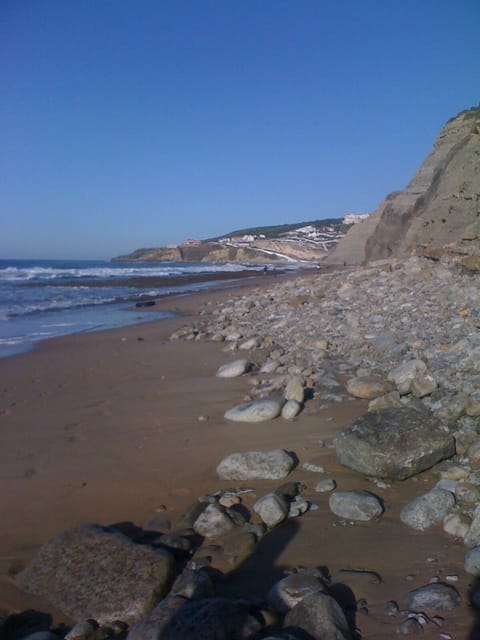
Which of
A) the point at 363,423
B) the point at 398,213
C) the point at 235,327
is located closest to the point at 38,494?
the point at 363,423

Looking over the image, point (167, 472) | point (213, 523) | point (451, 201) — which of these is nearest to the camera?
point (213, 523)

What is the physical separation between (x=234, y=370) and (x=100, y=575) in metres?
3.70

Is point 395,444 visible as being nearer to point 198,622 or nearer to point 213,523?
point 213,523

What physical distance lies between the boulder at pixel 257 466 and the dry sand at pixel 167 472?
75 millimetres

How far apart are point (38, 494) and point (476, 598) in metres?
2.63

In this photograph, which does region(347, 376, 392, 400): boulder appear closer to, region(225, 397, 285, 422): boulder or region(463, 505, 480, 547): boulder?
region(225, 397, 285, 422): boulder

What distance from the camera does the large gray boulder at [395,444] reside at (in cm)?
312

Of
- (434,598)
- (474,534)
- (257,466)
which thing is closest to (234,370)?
(257,466)

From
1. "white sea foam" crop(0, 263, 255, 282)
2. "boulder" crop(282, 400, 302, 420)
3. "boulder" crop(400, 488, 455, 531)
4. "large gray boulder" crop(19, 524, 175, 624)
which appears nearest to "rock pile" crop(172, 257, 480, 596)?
"boulder" crop(400, 488, 455, 531)

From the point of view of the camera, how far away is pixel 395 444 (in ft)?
10.5

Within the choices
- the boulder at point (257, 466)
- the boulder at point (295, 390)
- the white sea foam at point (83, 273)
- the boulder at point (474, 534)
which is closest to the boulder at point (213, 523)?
the boulder at point (257, 466)

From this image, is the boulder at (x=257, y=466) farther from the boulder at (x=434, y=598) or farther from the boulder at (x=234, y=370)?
the boulder at (x=234, y=370)

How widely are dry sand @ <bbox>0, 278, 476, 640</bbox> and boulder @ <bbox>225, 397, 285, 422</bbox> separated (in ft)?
0.30

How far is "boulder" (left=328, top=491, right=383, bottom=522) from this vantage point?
279cm
